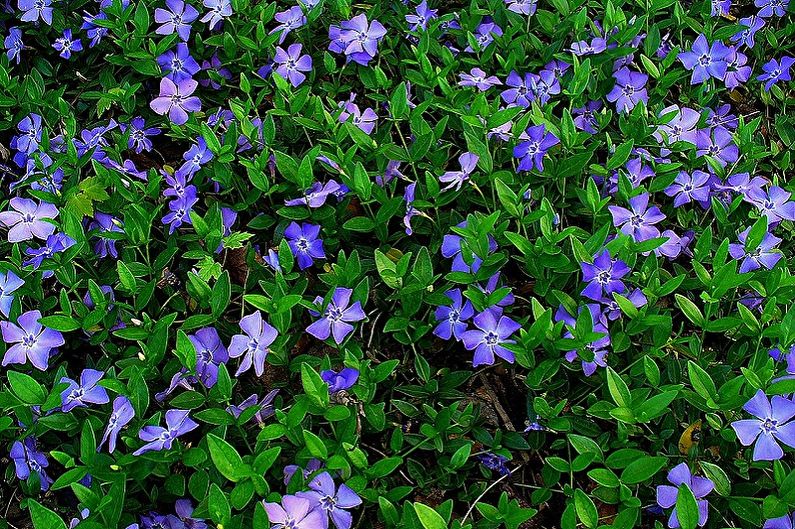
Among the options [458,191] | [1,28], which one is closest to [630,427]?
[458,191]

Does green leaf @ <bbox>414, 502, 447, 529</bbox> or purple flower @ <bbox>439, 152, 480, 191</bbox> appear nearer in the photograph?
green leaf @ <bbox>414, 502, 447, 529</bbox>

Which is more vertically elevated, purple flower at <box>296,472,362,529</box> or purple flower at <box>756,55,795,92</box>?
purple flower at <box>756,55,795,92</box>

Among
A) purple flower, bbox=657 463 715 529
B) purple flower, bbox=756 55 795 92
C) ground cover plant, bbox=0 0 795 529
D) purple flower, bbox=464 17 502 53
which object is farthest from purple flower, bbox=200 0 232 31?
purple flower, bbox=657 463 715 529

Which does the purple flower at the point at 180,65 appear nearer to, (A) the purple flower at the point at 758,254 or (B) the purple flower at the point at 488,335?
(B) the purple flower at the point at 488,335

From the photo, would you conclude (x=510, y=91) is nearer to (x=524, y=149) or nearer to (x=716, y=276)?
(x=524, y=149)

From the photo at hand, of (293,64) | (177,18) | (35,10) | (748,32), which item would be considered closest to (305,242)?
(293,64)

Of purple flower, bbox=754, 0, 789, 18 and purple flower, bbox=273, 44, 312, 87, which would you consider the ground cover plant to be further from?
purple flower, bbox=754, 0, 789, 18

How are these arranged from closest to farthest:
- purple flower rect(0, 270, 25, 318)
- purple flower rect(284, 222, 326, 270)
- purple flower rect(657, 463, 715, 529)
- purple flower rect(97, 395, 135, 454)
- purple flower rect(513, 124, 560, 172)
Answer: purple flower rect(657, 463, 715, 529)
purple flower rect(97, 395, 135, 454)
purple flower rect(0, 270, 25, 318)
purple flower rect(284, 222, 326, 270)
purple flower rect(513, 124, 560, 172)

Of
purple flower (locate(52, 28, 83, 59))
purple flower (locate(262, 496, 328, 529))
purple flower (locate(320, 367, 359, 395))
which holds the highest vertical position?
purple flower (locate(52, 28, 83, 59))
